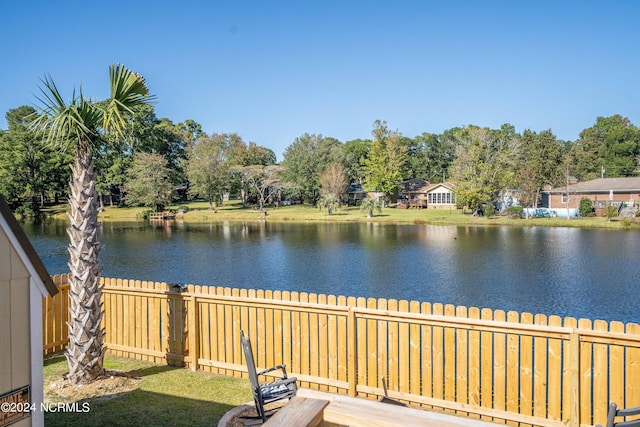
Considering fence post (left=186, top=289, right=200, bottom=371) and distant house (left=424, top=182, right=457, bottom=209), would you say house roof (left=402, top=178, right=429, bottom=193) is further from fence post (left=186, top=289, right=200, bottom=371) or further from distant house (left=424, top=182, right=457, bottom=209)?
fence post (left=186, top=289, right=200, bottom=371)

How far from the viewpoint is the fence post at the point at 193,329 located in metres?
7.29

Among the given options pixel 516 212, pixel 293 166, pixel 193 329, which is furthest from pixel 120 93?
pixel 293 166

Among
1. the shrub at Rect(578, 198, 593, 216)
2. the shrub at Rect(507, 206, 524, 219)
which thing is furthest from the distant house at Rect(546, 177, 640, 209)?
the shrub at Rect(507, 206, 524, 219)

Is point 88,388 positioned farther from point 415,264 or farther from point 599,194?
point 599,194

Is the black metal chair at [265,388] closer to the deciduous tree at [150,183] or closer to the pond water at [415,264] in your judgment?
the pond water at [415,264]

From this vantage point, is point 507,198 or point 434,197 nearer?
point 507,198

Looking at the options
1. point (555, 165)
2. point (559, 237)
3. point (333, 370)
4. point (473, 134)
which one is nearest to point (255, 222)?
point (473, 134)

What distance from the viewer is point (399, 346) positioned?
620 cm

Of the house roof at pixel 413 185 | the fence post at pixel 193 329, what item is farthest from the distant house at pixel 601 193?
the fence post at pixel 193 329

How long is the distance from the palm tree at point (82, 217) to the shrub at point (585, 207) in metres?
55.1

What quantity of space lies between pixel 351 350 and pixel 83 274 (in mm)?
3912

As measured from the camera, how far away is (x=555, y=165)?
61.7 meters

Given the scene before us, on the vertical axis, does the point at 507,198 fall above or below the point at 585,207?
above

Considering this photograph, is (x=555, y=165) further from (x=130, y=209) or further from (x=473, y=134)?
(x=130, y=209)
